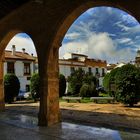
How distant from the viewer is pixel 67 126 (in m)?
9.53

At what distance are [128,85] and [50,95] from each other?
5.61 m

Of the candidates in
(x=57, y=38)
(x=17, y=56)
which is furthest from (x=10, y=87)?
(x=17, y=56)

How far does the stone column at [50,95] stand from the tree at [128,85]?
528 centimetres

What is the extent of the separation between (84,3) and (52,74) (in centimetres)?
286

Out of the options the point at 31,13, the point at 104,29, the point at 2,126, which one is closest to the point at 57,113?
the point at 2,126

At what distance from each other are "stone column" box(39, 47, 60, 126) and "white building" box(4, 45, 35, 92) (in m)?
27.5

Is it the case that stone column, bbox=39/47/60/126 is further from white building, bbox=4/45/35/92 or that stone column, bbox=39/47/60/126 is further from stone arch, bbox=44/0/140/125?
white building, bbox=4/45/35/92

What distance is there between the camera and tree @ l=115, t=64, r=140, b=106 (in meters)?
14.4

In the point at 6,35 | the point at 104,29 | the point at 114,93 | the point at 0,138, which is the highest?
the point at 104,29

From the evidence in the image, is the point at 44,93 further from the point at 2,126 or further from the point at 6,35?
the point at 6,35

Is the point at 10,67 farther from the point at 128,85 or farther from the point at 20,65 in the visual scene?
the point at 128,85

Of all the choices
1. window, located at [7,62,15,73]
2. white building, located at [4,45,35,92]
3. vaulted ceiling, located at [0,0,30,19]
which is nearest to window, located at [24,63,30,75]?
white building, located at [4,45,35,92]

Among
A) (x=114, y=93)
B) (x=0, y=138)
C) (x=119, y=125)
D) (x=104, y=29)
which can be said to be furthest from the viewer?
(x=104, y=29)

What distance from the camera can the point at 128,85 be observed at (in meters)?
14.4
